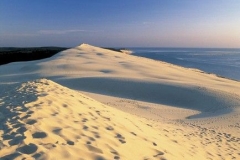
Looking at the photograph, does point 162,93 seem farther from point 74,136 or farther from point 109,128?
point 74,136

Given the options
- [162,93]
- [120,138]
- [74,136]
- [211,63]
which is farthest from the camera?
[211,63]

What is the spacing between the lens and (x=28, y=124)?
6078mm

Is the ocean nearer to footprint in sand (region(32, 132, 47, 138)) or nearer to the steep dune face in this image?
the steep dune face

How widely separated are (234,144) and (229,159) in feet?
5.62

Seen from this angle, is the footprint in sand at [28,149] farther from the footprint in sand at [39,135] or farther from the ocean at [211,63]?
the ocean at [211,63]

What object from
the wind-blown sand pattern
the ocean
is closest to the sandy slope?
the wind-blown sand pattern

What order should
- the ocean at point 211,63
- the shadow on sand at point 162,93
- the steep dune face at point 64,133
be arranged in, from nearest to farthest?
the steep dune face at point 64,133 < the shadow on sand at point 162,93 < the ocean at point 211,63

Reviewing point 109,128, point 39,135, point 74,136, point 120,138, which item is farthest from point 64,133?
point 109,128

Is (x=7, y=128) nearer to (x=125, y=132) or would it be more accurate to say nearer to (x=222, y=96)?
(x=125, y=132)

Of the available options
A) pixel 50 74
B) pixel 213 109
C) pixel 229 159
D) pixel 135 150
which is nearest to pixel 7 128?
pixel 135 150

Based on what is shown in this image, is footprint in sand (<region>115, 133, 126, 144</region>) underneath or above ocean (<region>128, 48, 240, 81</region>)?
above

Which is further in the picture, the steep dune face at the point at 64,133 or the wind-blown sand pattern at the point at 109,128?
the wind-blown sand pattern at the point at 109,128

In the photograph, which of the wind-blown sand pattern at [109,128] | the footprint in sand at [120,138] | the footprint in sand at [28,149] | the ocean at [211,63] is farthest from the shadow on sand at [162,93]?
the ocean at [211,63]

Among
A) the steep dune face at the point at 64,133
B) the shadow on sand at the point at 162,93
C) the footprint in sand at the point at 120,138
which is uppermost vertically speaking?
the steep dune face at the point at 64,133
